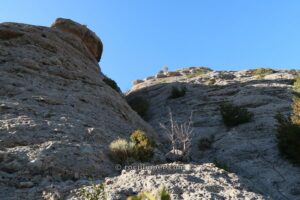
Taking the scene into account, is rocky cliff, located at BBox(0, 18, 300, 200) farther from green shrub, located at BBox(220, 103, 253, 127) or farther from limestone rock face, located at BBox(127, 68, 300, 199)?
green shrub, located at BBox(220, 103, 253, 127)

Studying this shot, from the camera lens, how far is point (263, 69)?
32281 millimetres

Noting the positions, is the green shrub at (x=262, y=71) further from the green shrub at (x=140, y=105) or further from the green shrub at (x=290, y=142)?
the green shrub at (x=290, y=142)

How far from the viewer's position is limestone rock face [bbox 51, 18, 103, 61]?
3316 cm

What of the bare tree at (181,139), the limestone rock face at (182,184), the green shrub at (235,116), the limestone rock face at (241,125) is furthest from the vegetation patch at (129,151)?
the green shrub at (235,116)

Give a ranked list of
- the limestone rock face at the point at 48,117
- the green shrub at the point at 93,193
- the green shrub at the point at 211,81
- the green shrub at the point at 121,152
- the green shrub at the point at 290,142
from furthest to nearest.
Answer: the green shrub at the point at 211,81 < the green shrub at the point at 290,142 < the green shrub at the point at 121,152 < the limestone rock face at the point at 48,117 < the green shrub at the point at 93,193

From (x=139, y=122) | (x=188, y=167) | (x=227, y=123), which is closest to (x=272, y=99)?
(x=227, y=123)

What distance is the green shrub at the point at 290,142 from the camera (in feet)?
44.7

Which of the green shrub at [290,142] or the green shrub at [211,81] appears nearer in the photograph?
the green shrub at [290,142]

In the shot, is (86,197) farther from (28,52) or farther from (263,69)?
(263,69)

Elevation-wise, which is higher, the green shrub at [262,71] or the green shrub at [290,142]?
the green shrub at [262,71]

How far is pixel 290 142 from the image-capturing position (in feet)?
46.4

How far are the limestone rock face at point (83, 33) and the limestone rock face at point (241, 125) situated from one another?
4773 mm

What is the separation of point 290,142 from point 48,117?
24.7 ft

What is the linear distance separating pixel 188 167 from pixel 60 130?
3.93 metres
